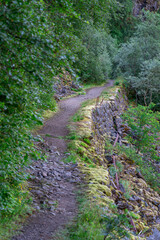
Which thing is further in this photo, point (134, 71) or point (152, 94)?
point (134, 71)

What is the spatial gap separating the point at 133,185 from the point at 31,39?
315 inches

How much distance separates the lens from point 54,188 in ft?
19.2

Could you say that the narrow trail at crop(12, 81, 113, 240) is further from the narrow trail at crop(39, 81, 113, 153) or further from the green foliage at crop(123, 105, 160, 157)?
the green foliage at crop(123, 105, 160, 157)

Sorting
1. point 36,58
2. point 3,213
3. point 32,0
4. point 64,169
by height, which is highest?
point 32,0

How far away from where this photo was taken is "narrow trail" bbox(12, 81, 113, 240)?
4.12m

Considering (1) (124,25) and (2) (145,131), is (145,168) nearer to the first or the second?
(2) (145,131)

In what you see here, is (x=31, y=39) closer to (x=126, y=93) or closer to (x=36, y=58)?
(x=36, y=58)

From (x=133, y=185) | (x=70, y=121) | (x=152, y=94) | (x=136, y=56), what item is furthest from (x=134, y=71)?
(x=133, y=185)

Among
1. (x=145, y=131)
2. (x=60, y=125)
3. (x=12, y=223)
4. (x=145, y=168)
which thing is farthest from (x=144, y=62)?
(x=12, y=223)

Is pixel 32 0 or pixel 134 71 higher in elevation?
pixel 32 0

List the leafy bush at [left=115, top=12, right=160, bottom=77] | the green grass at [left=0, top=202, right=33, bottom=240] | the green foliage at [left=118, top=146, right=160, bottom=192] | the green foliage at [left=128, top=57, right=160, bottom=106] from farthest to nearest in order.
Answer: the leafy bush at [left=115, top=12, right=160, bottom=77]
the green foliage at [left=128, top=57, right=160, bottom=106]
the green foliage at [left=118, top=146, right=160, bottom=192]
the green grass at [left=0, top=202, right=33, bottom=240]

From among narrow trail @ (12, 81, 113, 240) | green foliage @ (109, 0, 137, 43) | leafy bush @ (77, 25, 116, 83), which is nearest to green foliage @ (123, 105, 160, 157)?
narrow trail @ (12, 81, 113, 240)

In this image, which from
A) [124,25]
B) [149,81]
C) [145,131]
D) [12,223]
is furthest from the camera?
[124,25]

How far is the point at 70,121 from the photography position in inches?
457
